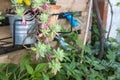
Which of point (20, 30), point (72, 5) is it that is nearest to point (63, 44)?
point (72, 5)

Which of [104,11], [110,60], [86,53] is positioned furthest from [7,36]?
[104,11]

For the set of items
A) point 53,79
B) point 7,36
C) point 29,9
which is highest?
point 29,9

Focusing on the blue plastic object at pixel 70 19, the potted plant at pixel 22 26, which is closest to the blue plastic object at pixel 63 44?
the blue plastic object at pixel 70 19

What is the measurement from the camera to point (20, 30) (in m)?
1.22

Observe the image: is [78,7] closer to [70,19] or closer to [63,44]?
[70,19]

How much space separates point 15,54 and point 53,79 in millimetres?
254

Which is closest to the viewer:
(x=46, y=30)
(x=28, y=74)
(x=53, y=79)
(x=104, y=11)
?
(x=46, y=30)

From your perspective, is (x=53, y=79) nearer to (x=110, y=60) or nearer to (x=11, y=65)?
(x=11, y=65)

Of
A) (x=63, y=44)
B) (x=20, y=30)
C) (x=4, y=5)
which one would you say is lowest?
(x=63, y=44)

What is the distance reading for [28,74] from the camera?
1290mm

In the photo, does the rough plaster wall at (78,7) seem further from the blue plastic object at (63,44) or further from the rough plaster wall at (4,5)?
the rough plaster wall at (4,5)

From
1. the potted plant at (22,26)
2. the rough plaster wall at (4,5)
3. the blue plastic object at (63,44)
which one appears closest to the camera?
the potted plant at (22,26)

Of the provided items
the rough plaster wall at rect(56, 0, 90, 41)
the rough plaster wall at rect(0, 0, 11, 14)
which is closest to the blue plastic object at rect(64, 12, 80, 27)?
the rough plaster wall at rect(56, 0, 90, 41)

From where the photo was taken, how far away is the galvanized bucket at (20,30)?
3.97 ft
